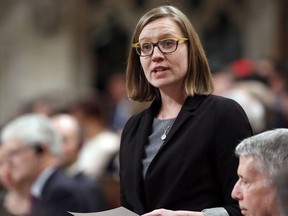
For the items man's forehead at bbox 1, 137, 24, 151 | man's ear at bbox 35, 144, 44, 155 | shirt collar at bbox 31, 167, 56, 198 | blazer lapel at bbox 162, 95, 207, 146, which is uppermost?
blazer lapel at bbox 162, 95, 207, 146

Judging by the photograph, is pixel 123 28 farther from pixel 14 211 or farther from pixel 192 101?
pixel 192 101

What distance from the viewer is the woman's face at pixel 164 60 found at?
4730mm

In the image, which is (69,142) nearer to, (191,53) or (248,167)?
(191,53)

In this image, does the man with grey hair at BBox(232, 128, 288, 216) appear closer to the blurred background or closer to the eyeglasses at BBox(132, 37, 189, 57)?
the eyeglasses at BBox(132, 37, 189, 57)

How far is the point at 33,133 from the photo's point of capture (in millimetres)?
7680

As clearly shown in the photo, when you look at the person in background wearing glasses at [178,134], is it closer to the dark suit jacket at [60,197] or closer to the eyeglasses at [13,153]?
the dark suit jacket at [60,197]

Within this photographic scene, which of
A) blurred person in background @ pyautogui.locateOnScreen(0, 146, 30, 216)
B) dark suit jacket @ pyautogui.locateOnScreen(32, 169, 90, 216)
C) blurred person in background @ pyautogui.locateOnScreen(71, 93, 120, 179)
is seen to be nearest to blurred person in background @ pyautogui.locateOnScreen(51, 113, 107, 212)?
blurred person in background @ pyautogui.locateOnScreen(71, 93, 120, 179)

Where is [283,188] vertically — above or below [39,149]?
above

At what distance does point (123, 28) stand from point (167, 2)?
10062mm

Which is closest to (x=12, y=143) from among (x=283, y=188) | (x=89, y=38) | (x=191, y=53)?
(x=191, y=53)

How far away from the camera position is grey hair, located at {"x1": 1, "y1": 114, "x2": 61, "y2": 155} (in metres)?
7.66

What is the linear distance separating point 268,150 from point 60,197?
3322 millimetres

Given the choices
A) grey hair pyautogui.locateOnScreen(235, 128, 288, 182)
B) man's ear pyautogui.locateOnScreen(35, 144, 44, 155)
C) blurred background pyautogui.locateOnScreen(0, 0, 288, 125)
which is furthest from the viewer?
blurred background pyautogui.locateOnScreen(0, 0, 288, 125)

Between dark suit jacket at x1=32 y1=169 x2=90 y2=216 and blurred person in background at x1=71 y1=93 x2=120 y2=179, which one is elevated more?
dark suit jacket at x1=32 y1=169 x2=90 y2=216
